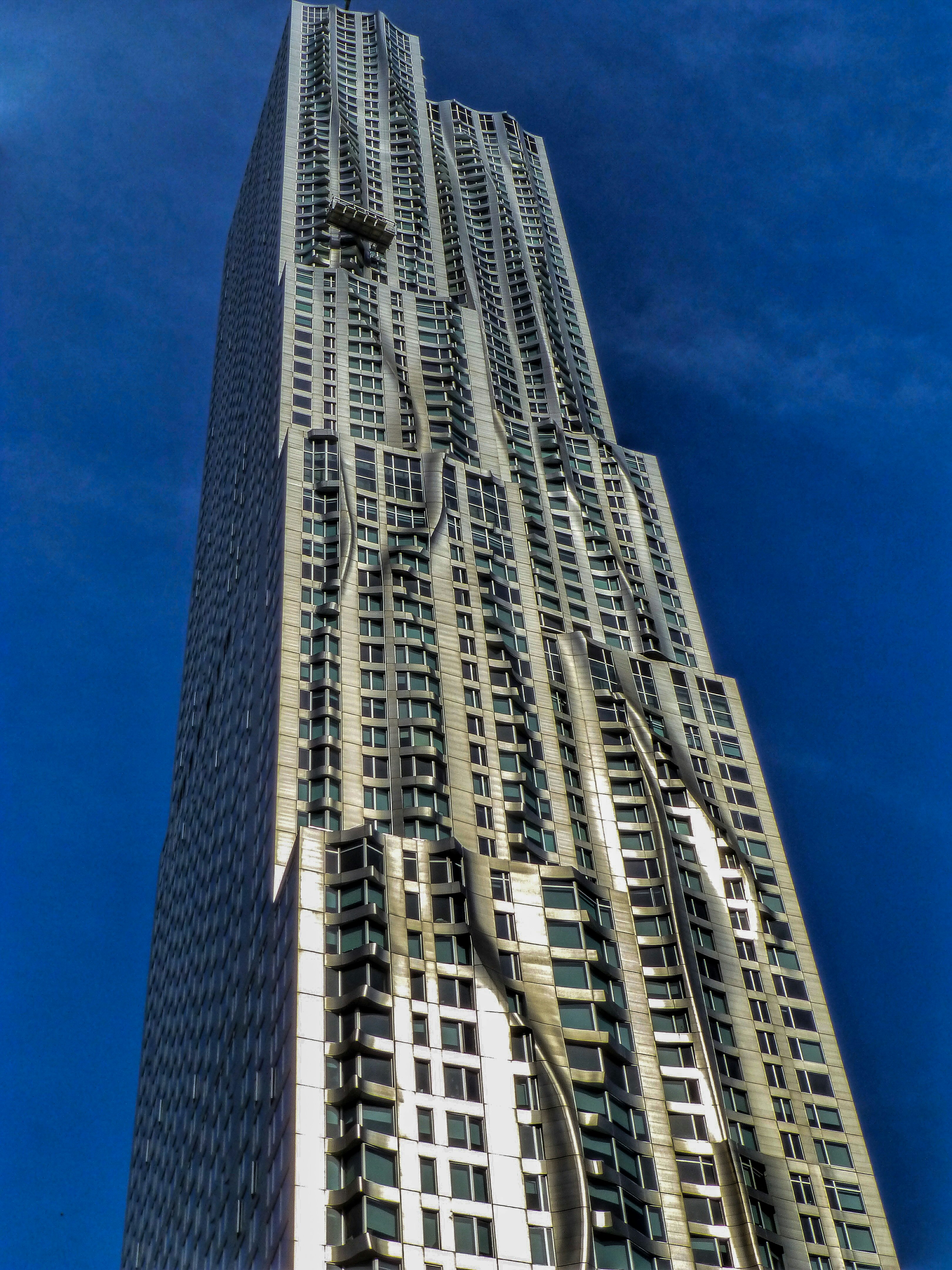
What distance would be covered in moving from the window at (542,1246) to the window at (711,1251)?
10574mm

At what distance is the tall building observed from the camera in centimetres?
7862

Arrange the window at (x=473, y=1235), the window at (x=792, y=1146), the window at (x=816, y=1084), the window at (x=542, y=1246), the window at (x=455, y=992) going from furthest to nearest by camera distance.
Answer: the window at (x=816, y=1084) < the window at (x=792, y=1146) < the window at (x=455, y=992) < the window at (x=542, y=1246) < the window at (x=473, y=1235)

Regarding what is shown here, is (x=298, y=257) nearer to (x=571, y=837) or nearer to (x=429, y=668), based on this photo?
(x=429, y=668)

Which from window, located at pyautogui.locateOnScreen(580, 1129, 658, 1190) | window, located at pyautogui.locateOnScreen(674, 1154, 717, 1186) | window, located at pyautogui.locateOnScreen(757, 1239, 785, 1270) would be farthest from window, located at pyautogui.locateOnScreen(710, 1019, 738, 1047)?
window, located at pyautogui.locateOnScreen(580, 1129, 658, 1190)

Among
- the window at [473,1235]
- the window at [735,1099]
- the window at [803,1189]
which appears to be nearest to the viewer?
the window at [473,1235]

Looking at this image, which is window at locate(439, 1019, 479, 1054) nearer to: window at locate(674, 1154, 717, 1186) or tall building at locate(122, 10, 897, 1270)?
tall building at locate(122, 10, 897, 1270)

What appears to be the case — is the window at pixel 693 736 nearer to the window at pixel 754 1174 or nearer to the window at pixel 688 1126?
the window at pixel 688 1126

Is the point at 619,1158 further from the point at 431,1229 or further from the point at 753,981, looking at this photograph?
the point at 753,981

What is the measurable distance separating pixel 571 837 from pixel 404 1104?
30.4 m

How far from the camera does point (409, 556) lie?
390 ft

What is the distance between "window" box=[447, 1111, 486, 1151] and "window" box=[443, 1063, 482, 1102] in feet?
3.60

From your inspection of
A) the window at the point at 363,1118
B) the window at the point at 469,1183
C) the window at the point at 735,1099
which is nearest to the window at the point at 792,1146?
the window at the point at 735,1099

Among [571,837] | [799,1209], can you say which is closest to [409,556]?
[571,837]

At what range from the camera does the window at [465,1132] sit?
256ft
